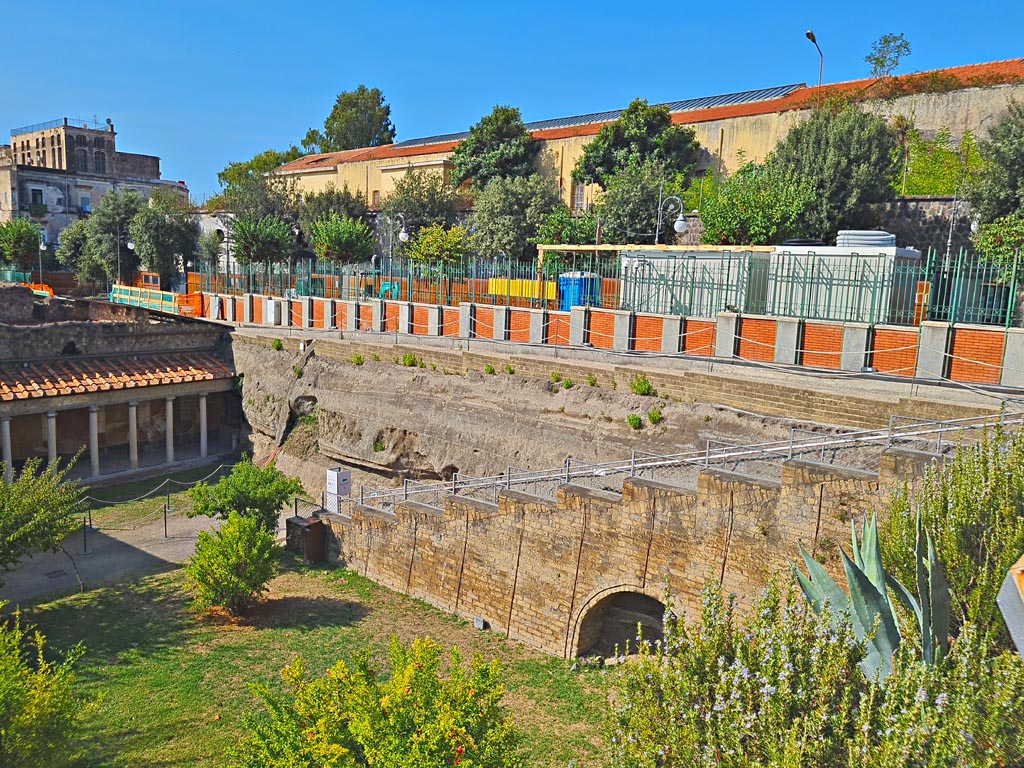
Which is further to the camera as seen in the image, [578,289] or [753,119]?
[753,119]

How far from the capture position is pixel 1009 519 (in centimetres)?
659

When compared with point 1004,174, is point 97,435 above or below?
below

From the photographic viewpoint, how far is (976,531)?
6867 mm

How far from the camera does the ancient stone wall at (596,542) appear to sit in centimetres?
1093

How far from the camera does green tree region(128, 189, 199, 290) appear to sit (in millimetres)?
42688

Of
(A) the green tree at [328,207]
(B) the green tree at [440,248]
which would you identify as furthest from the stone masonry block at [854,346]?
(A) the green tree at [328,207]

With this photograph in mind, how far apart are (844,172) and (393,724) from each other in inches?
1036

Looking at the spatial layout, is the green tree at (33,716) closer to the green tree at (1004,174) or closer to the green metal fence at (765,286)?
the green metal fence at (765,286)

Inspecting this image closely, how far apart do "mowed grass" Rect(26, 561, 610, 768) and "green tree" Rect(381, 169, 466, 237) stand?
27872 mm

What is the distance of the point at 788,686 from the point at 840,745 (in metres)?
0.48

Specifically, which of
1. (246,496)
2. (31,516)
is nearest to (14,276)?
(246,496)

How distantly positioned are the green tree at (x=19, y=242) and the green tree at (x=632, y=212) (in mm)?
37076

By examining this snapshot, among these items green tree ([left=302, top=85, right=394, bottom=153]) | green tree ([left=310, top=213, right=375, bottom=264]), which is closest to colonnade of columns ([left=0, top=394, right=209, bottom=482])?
green tree ([left=310, top=213, right=375, bottom=264])

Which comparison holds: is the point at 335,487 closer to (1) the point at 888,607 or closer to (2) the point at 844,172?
(1) the point at 888,607
